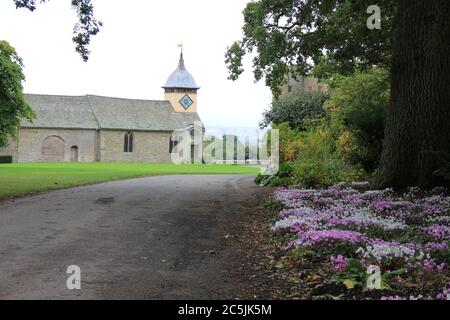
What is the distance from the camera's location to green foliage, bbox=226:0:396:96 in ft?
61.8

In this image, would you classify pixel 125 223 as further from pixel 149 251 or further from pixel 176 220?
pixel 149 251

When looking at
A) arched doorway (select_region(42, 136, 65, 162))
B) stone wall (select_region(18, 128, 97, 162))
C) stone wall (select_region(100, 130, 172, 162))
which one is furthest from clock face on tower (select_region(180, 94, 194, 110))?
arched doorway (select_region(42, 136, 65, 162))

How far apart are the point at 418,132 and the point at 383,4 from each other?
672 cm

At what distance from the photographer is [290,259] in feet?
23.6

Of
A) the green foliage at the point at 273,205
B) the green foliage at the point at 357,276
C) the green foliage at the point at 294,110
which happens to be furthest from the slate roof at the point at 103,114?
the green foliage at the point at 357,276

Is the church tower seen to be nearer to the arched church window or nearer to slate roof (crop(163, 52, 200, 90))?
slate roof (crop(163, 52, 200, 90))

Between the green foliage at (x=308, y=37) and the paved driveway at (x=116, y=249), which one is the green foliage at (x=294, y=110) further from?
the paved driveway at (x=116, y=249)

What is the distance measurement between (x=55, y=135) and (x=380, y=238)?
233 ft

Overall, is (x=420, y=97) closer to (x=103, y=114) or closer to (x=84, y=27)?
(x=84, y=27)

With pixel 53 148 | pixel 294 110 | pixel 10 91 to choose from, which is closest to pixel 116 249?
pixel 294 110

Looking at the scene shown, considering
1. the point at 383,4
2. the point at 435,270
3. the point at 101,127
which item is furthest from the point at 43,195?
the point at 101,127

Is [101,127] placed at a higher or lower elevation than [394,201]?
higher

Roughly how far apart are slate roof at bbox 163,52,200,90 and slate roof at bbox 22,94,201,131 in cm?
1119

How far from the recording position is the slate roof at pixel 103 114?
73.9 meters
